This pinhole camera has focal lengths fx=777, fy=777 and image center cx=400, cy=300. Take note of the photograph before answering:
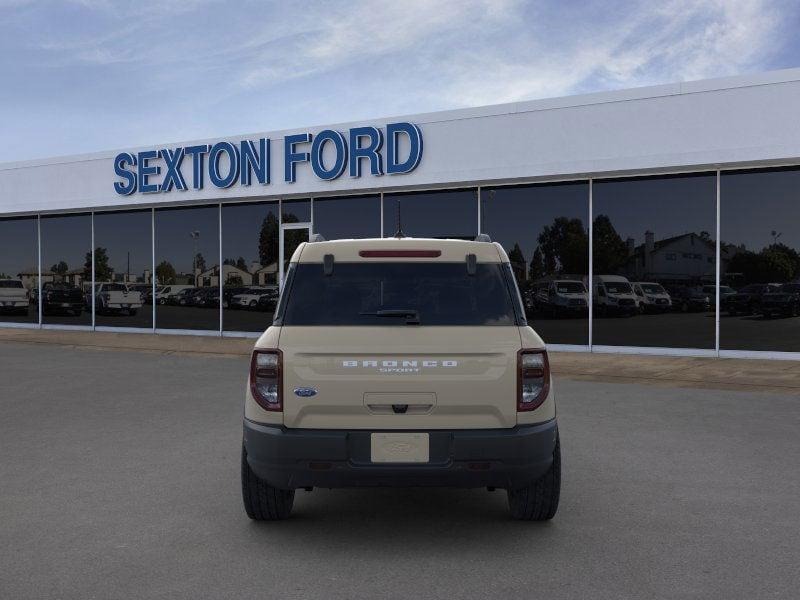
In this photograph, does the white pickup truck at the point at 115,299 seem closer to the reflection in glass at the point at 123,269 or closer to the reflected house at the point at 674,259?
the reflection in glass at the point at 123,269

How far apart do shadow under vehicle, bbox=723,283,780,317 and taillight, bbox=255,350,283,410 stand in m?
12.1

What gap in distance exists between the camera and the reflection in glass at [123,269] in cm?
2162

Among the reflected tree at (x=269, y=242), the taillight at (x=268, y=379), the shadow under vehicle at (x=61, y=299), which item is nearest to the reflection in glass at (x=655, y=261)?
the reflected tree at (x=269, y=242)

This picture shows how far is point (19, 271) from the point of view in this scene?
24344 millimetres

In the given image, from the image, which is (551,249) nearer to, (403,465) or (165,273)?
(165,273)

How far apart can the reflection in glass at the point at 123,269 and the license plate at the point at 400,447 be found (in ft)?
60.6

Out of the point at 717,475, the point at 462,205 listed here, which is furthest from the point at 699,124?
the point at 717,475

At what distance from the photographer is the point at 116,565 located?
4.12 m

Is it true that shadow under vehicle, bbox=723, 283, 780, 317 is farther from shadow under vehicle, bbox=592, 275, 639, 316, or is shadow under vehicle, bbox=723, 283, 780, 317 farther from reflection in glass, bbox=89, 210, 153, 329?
reflection in glass, bbox=89, 210, 153, 329

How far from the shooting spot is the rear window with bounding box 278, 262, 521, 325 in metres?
4.44

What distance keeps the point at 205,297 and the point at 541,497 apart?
16880 mm

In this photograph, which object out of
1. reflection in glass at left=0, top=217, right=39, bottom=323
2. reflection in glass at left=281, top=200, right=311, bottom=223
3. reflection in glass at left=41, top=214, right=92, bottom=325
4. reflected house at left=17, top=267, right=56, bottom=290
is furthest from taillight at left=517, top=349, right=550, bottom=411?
reflection in glass at left=0, top=217, right=39, bottom=323

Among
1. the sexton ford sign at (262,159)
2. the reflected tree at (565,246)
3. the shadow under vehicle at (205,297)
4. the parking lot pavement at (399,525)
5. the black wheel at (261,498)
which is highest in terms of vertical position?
the sexton ford sign at (262,159)

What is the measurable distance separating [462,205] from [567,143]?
2878 millimetres
